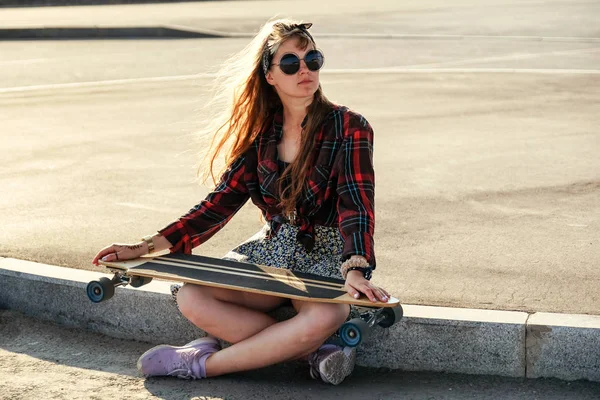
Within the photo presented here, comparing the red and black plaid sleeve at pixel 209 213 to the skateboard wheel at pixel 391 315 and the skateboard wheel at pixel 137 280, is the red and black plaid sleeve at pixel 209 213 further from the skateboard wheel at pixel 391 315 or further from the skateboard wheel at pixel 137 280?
the skateboard wheel at pixel 391 315

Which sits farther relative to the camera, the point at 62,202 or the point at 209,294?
the point at 62,202

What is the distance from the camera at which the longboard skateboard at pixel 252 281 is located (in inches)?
145

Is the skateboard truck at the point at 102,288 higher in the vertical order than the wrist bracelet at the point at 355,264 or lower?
lower

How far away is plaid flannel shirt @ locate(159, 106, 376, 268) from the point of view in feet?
13.0

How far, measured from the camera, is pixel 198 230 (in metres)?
4.35

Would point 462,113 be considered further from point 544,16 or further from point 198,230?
point 544,16

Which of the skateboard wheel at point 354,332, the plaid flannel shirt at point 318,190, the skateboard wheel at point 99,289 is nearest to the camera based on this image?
the skateboard wheel at point 354,332

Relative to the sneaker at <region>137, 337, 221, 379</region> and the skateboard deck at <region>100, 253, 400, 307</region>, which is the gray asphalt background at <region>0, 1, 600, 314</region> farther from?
the sneaker at <region>137, 337, 221, 379</region>

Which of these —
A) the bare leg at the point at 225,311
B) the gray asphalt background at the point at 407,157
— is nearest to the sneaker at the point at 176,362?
the bare leg at the point at 225,311

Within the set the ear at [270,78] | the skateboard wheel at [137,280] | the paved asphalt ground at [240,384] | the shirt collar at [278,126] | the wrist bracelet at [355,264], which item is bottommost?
the paved asphalt ground at [240,384]

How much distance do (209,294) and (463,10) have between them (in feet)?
75.9

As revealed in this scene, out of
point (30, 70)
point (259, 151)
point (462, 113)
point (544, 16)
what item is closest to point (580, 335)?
point (259, 151)

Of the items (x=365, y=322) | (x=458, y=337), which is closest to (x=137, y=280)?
(x=365, y=322)

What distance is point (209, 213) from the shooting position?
4348 mm
